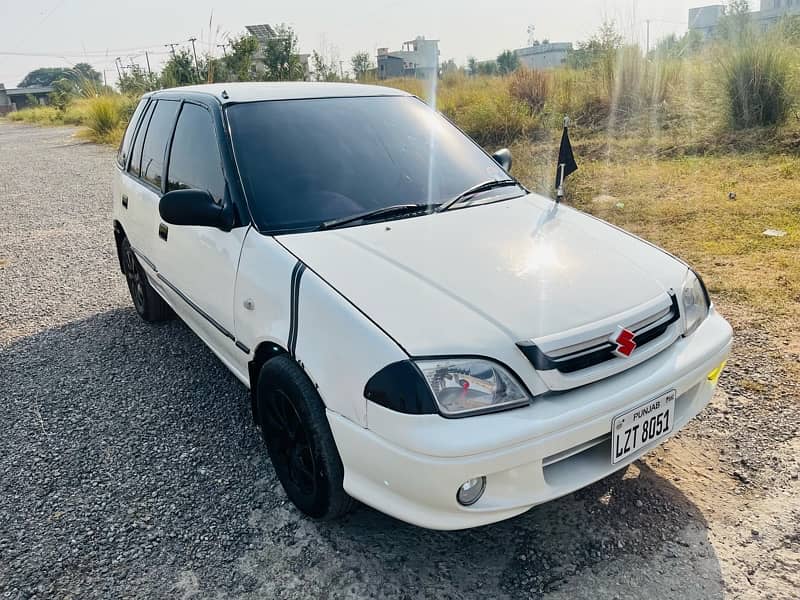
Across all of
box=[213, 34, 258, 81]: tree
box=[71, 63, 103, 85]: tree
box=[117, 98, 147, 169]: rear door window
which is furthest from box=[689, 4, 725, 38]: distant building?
box=[71, 63, 103, 85]: tree

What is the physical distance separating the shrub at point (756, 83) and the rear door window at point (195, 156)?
8689 mm

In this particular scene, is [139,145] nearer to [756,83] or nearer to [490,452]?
[490,452]

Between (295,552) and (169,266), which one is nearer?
(295,552)

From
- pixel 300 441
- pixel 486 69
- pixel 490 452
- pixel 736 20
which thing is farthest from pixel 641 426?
pixel 486 69

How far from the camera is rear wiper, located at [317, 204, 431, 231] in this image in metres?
2.66

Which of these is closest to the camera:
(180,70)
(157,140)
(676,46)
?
(157,140)

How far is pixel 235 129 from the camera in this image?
9.63ft

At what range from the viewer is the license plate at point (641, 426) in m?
2.04

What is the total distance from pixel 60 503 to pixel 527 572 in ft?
6.23

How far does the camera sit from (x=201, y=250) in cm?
297

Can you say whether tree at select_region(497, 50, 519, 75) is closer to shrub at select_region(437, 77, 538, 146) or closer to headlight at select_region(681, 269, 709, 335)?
shrub at select_region(437, 77, 538, 146)

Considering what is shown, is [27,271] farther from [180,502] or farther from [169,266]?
[180,502]

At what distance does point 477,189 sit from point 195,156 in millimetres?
1417

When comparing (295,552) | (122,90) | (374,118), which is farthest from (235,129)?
(122,90)
